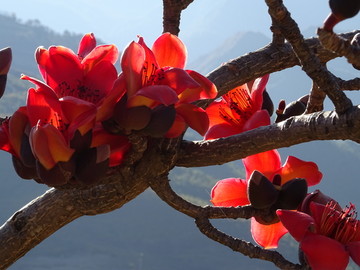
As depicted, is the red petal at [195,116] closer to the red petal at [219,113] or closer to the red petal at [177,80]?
the red petal at [177,80]

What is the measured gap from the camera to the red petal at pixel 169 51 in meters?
0.64

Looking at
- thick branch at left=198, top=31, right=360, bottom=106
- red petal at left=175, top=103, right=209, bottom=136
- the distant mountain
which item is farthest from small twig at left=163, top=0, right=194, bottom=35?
the distant mountain

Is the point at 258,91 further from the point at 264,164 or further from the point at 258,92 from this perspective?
the point at 264,164

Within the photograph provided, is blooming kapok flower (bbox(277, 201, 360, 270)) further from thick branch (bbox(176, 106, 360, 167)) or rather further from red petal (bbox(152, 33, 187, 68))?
red petal (bbox(152, 33, 187, 68))

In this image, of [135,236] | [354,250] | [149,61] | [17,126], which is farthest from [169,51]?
[135,236]

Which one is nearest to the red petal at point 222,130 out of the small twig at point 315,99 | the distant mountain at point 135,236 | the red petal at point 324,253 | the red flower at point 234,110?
the red flower at point 234,110

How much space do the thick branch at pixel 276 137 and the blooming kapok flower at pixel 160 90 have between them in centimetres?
8

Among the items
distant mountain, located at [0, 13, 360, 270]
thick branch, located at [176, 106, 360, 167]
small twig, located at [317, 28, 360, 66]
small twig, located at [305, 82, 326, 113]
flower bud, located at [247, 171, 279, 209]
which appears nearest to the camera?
small twig, located at [317, 28, 360, 66]

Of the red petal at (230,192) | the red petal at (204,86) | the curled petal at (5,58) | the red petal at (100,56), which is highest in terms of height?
the curled petal at (5,58)

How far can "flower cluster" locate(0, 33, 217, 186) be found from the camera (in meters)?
0.55

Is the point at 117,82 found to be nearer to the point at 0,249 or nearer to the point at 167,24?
the point at 167,24

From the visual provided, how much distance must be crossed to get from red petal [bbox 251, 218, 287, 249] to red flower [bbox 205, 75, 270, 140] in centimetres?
12

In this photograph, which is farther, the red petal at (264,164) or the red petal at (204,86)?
the red petal at (264,164)

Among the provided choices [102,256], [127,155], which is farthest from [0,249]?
[102,256]
